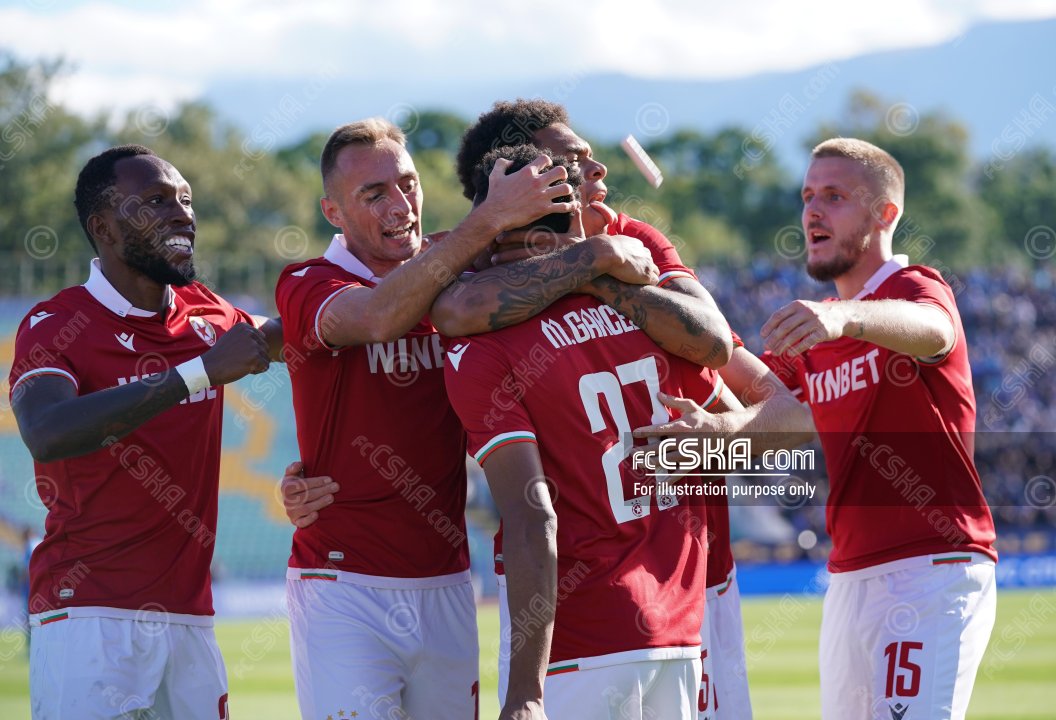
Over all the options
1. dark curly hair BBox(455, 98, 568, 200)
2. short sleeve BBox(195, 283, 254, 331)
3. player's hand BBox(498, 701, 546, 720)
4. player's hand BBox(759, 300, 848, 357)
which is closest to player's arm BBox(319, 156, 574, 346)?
dark curly hair BBox(455, 98, 568, 200)

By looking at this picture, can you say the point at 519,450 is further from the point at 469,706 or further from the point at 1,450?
the point at 1,450

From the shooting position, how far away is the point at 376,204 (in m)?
5.15

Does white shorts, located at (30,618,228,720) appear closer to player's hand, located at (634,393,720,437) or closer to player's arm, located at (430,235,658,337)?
player's arm, located at (430,235,658,337)

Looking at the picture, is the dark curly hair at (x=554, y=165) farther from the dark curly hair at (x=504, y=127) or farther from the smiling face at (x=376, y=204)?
the smiling face at (x=376, y=204)

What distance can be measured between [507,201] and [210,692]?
2550 mm

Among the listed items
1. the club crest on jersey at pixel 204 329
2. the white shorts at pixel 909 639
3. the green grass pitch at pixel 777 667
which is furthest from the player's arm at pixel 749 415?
the green grass pitch at pixel 777 667

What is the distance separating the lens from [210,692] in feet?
16.4

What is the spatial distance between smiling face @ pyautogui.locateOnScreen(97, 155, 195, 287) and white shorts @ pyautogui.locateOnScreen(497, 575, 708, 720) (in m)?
2.44

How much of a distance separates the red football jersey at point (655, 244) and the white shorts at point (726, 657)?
4.80 feet

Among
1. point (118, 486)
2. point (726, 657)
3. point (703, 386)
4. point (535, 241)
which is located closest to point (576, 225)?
point (535, 241)

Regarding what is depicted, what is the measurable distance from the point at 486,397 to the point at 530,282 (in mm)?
440

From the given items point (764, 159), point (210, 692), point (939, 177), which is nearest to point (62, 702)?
point (210, 692)

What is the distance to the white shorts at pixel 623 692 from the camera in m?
3.72

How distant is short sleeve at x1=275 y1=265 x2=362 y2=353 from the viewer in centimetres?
470
